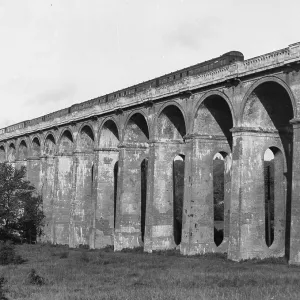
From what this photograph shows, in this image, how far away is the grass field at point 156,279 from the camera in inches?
586

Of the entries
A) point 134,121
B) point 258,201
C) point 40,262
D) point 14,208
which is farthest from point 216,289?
point 14,208

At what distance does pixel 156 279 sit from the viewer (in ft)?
A: 61.4

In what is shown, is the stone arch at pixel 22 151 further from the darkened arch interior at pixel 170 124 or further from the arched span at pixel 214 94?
the arched span at pixel 214 94

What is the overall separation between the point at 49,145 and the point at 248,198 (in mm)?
26866

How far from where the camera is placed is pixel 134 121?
34250mm

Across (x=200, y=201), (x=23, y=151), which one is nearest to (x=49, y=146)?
(x=23, y=151)

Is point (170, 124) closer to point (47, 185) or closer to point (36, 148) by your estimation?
point (47, 185)

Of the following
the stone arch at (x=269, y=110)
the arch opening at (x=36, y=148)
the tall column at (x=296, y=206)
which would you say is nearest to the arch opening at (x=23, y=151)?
the arch opening at (x=36, y=148)

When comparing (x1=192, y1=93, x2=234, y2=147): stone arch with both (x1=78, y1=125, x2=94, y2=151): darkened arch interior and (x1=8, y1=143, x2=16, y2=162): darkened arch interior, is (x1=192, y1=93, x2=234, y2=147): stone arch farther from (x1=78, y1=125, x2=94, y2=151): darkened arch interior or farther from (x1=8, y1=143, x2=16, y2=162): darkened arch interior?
(x1=8, y1=143, x2=16, y2=162): darkened arch interior

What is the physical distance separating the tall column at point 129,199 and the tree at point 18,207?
10655 millimetres

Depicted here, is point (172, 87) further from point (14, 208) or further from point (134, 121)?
point (14, 208)

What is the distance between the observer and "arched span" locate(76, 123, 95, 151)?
4009 centimetres

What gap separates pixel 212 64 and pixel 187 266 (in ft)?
41.3

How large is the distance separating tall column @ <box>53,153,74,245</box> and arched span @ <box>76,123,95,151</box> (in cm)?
315
